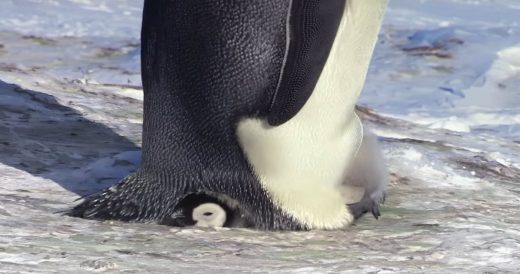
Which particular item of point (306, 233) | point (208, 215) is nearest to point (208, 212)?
point (208, 215)

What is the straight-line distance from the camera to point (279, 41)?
2666 millimetres

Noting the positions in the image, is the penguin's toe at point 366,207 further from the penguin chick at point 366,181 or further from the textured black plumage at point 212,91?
the textured black plumage at point 212,91

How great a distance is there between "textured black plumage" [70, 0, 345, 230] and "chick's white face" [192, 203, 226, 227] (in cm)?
5

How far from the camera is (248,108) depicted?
270 cm

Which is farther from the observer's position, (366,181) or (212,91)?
(366,181)

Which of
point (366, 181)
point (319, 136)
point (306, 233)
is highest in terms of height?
point (319, 136)

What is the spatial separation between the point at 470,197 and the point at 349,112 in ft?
2.63

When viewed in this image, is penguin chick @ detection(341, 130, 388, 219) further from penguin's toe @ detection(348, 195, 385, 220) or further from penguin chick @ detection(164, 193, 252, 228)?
penguin chick @ detection(164, 193, 252, 228)

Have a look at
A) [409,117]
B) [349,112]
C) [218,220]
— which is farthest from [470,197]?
[409,117]

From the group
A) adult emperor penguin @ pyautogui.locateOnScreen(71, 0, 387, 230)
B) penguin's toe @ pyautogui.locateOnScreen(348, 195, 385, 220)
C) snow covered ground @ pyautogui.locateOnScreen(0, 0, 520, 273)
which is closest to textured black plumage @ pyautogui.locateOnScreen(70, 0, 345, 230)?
adult emperor penguin @ pyautogui.locateOnScreen(71, 0, 387, 230)

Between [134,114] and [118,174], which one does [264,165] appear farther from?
[134,114]

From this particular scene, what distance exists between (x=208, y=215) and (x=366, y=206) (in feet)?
1.60

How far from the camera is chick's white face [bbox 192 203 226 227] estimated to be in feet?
8.96

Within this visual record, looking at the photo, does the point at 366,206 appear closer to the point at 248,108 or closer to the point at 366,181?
the point at 366,181
